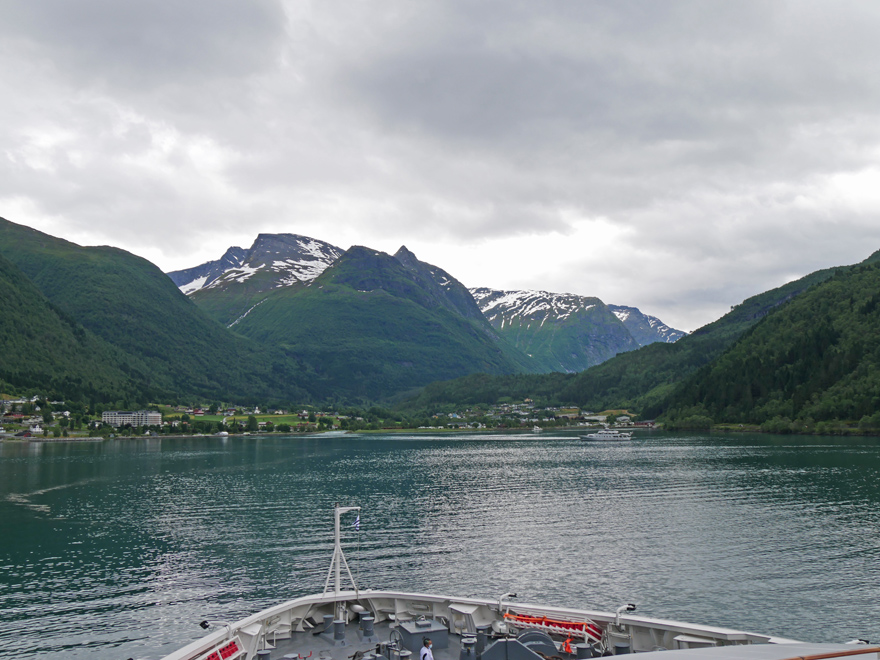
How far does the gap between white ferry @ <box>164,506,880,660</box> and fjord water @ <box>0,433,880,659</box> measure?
47.8 ft

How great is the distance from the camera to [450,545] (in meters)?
58.4

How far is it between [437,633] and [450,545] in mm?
37481

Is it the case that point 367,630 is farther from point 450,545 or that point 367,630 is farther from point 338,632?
point 450,545

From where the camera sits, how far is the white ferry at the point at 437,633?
68.3 ft

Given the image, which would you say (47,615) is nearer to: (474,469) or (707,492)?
(707,492)

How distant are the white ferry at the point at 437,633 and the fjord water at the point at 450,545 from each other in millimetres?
14562

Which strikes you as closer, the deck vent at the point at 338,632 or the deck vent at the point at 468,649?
the deck vent at the point at 468,649

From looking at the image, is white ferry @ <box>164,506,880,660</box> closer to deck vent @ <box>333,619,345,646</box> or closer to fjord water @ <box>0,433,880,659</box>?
deck vent @ <box>333,619,345,646</box>

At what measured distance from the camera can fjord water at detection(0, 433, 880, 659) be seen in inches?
1540

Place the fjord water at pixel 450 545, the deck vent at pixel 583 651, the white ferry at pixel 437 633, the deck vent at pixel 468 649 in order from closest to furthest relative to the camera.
Result: the deck vent at pixel 468 649 < the white ferry at pixel 437 633 < the deck vent at pixel 583 651 < the fjord water at pixel 450 545

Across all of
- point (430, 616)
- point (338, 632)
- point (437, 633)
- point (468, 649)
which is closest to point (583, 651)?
point (468, 649)

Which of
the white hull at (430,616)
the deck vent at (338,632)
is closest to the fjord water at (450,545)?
the white hull at (430,616)

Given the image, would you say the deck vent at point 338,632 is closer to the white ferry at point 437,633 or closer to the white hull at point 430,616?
the white ferry at point 437,633

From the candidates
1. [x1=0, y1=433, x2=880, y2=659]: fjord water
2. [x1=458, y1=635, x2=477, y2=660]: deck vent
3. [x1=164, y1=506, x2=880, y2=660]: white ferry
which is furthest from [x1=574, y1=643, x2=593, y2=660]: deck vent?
[x1=0, y1=433, x2=880, y2=659]: fjord water
